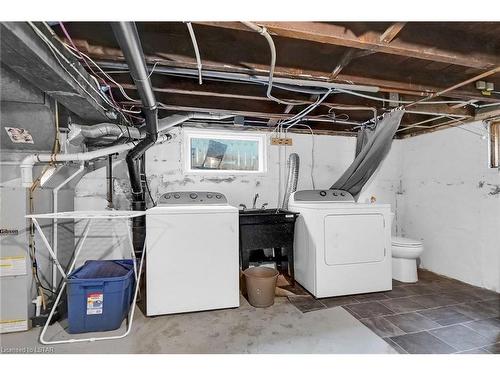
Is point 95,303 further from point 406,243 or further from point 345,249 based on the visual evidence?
point 406,243

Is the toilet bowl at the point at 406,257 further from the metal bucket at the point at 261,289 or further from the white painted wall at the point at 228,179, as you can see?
the metal bucket at the point at 261,289

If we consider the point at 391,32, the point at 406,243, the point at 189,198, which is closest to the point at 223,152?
the point at 189,198

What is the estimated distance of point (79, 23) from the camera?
1419mm

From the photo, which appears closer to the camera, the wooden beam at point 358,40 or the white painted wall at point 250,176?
the wooden beam at point 358,40

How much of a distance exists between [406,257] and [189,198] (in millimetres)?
2598

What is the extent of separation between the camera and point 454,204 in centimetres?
297

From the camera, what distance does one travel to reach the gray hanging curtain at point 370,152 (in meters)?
2.44

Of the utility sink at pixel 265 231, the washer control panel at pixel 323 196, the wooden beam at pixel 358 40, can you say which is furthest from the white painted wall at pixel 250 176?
the wooden beam at pixel 358 40

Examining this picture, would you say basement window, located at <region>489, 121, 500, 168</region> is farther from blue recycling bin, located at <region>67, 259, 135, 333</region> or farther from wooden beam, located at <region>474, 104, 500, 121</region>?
blue recycling bin, located at <region>67, 259, 135, 333</region>

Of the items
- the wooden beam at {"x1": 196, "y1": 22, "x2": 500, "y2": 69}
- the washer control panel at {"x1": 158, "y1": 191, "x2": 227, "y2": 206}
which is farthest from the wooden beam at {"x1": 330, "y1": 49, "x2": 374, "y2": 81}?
the washer control panel at {"x1": 158, "y1": 191, "x2": 227, "y2": 206}

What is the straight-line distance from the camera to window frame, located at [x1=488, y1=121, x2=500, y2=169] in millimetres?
2604

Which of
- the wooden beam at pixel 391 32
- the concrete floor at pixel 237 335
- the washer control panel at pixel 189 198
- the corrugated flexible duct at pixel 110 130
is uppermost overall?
the wooden beam at pixel 391 32

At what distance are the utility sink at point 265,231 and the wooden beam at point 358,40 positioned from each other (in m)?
1.66
